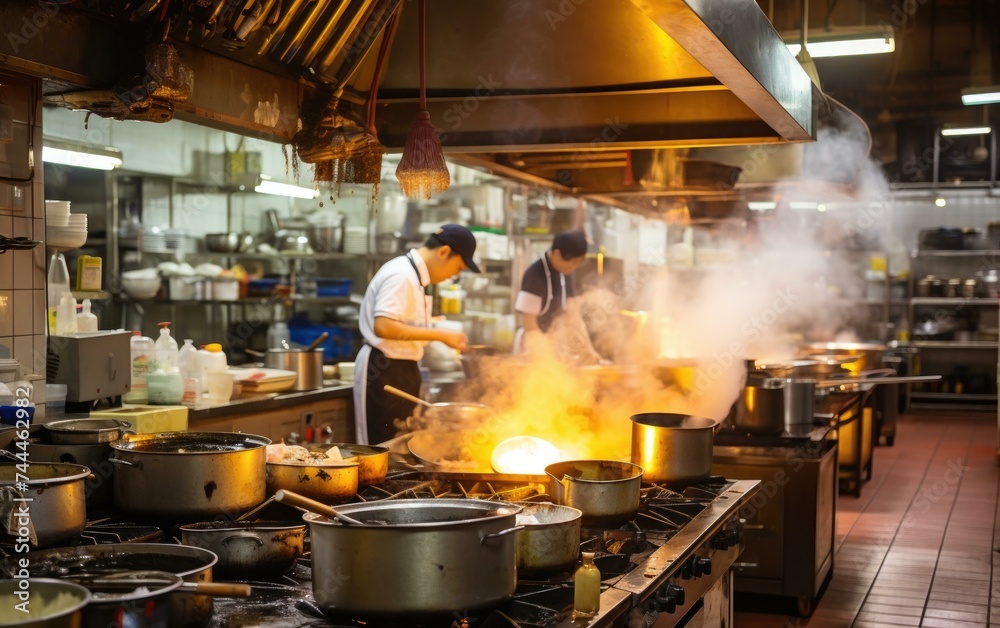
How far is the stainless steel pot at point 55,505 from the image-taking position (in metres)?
1.82

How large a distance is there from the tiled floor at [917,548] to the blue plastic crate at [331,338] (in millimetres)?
4213

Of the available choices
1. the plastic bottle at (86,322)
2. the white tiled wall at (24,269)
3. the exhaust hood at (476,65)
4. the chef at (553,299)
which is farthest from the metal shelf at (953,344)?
the white tiled wall at (24,269)

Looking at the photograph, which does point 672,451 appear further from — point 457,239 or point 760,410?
point 457,239

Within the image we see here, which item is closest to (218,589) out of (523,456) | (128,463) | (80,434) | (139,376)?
(128,463)

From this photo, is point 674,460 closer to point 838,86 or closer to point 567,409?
point 567,409

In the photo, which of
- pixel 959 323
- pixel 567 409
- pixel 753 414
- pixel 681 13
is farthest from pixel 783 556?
pixel 959 323

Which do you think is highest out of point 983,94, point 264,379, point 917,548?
point 983,94

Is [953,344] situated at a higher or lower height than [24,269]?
lower

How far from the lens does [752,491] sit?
298cm

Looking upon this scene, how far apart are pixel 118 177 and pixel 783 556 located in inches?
252

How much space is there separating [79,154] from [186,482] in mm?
3288

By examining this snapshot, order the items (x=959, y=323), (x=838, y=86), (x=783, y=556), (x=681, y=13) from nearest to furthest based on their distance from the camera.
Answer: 1. (x=681, y=13)
2. (x=783, y=556)
3. (x=838, y=86)
4. (x=959, y=323)

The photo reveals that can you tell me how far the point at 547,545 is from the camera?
1892mm

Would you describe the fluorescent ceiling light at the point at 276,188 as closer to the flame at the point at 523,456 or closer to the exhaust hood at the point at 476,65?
the exhaust hood at the point at 476,65
